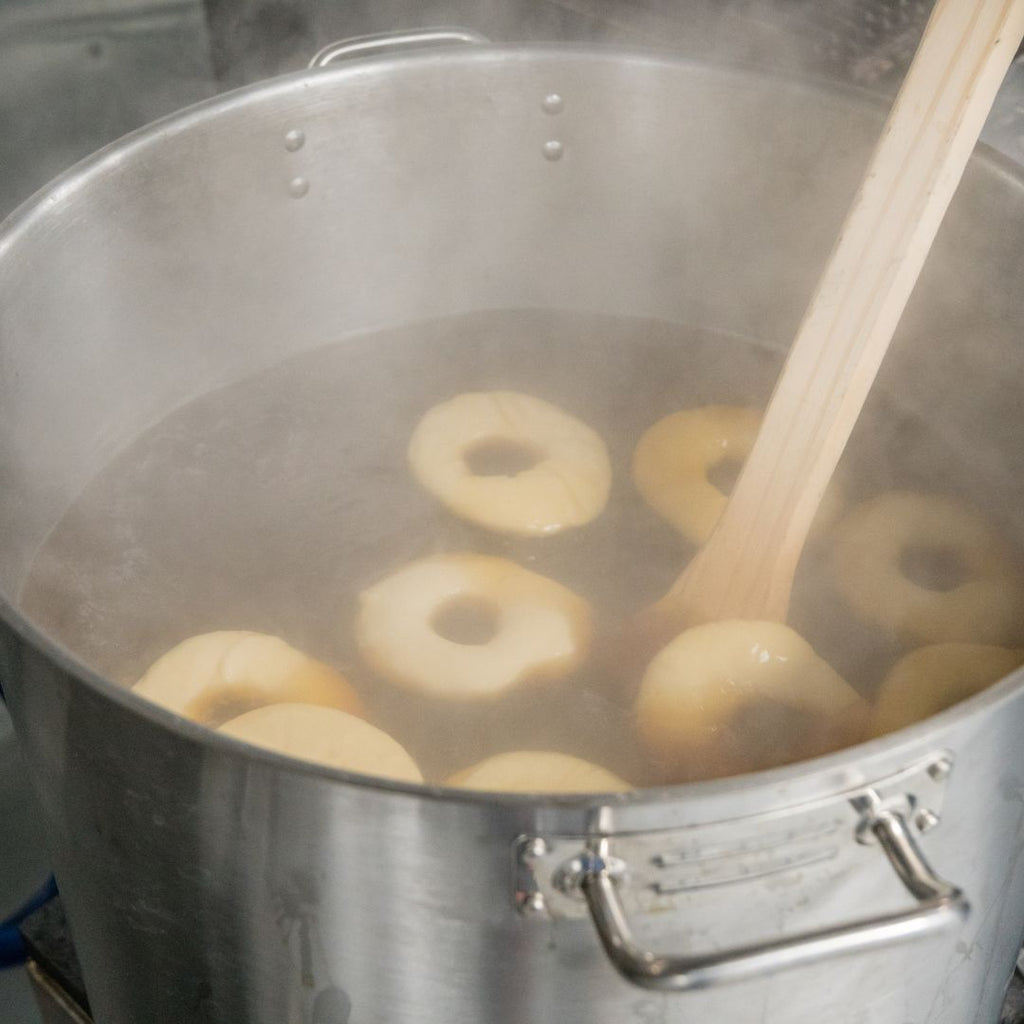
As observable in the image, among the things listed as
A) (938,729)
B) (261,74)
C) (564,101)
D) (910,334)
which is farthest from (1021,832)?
(261,74)

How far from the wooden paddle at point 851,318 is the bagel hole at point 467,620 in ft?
0.36

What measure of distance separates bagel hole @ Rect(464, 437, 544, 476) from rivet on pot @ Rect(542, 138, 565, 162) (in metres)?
0.24

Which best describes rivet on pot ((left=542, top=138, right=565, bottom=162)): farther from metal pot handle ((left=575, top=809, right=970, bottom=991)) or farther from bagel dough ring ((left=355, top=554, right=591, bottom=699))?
metal pot handle ((left=575, top=809, right=970, bottom=991))

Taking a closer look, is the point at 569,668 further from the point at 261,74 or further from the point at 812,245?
the point at 261,74

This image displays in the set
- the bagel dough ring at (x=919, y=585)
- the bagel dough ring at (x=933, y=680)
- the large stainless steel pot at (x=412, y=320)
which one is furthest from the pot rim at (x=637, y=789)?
the bagel dough ring at (x=919, y=585)

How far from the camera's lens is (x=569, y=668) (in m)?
0.91

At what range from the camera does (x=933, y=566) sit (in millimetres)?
1016

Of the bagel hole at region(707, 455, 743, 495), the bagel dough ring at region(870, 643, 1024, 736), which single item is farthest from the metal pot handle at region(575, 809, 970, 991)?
the bagel hole at region(707, 455, 743, 495)

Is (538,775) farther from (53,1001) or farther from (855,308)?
(53,1001)

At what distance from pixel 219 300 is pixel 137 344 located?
0.08m

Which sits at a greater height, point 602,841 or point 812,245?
point 812,245

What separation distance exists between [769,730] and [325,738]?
0.28m

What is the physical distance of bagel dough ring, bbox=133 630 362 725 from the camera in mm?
854

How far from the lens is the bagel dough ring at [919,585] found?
3.14 ft
